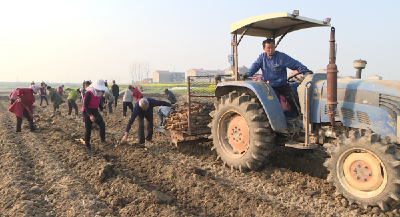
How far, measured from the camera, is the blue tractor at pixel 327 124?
295 cm

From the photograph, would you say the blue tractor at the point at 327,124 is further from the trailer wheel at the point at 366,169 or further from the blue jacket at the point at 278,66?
the blue jacket at the point at 278,66

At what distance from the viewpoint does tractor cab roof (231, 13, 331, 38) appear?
13.4 ft

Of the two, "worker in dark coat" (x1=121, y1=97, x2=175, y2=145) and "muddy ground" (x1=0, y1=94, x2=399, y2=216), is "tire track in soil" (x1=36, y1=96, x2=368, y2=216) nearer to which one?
"muddy ground" (x1=0, y1=94, x2=399, y2=216)

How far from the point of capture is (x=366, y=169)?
9.83 ft

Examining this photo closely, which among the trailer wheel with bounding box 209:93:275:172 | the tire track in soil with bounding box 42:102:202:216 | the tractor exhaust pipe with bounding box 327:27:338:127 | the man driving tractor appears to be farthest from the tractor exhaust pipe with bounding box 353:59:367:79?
the tire track in soil with bounding box 42:102:202:216

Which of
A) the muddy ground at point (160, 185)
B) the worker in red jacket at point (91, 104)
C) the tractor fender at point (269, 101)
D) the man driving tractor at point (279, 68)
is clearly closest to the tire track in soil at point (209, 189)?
the muddy ground at point (160, 185)

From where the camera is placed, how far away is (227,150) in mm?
4637

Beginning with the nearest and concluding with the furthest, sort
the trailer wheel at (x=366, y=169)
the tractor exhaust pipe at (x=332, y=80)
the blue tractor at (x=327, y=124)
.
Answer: the trailer wheel at (x=366, y=169) → the blue tractor at (x=327, y=124) → the tractor exhaust pipe at (x=332, y=80)

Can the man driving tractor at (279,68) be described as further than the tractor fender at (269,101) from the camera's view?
Yes

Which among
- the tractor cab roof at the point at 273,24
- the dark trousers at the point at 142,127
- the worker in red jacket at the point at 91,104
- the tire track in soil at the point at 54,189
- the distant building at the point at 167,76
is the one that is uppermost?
the distant building at the point at 167,76

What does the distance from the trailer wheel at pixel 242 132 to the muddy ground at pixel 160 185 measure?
231 mm

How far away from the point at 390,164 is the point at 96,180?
3.62 m

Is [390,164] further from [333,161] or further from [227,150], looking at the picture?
[227,150]

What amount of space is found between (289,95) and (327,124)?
79 cm
